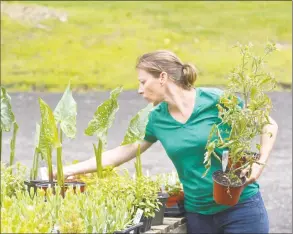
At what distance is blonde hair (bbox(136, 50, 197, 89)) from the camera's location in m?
3.92

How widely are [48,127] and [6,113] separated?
266mm

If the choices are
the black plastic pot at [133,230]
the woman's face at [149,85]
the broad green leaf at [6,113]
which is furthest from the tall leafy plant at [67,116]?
the black plastic pot at [133,230]

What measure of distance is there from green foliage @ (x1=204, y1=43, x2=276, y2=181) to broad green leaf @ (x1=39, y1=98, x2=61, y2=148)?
0.61 m

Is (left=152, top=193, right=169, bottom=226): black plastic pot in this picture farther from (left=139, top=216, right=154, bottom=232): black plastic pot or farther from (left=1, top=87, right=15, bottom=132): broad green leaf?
(left=1, top=87, right=15, bottom=132): broad green leaf

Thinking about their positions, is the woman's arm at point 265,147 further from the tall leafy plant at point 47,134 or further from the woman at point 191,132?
the tall leafy plant at point 47,134

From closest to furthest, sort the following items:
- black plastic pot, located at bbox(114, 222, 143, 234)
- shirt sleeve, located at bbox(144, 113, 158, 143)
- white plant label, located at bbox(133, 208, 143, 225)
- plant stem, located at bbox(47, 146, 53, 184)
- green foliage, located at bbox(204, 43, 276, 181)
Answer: black plastic pot, located at bbox(114, 222, 143, 234)
white plant label, located at bbox(133, 208, 143, 225)
green foliage, located at bbox(204, 43, 276, 181)
plant stem, located at bbox(47, 146, 53, 184)
shirt sleeve, located at bbox(144, 113, 158, 143)

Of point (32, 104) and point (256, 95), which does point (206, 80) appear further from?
point (256, 95)

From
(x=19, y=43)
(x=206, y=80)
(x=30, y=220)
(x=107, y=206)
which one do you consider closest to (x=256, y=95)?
(x=107, y=206)

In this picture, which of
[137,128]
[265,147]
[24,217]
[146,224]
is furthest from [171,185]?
[24,217]

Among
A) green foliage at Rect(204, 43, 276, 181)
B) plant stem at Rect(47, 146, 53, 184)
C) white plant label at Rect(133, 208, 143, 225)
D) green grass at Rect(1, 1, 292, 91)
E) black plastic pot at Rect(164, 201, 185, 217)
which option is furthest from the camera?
green grass at Rect(1, 1, 292, 91)

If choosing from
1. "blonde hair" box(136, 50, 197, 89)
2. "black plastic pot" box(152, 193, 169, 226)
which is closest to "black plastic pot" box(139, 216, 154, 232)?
"black plastic pot" box(152, 193, 169, 226)

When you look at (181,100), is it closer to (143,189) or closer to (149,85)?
(149,85)

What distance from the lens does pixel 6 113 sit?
4047 mm

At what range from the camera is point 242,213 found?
13.1ft
